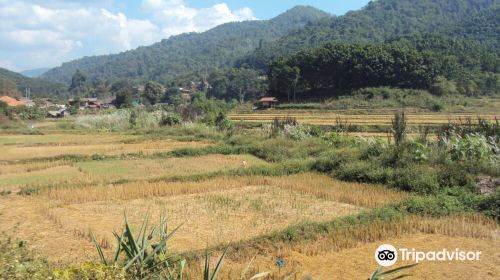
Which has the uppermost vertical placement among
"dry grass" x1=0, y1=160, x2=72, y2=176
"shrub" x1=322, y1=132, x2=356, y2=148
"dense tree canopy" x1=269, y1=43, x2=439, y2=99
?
"dense tree canopy" x1=269, y1=43, x2=439, y2=99

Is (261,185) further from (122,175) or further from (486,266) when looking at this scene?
(486,266)

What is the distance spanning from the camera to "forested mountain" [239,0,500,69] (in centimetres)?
10825

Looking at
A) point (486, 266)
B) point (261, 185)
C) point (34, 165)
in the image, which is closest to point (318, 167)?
point (261, 185)

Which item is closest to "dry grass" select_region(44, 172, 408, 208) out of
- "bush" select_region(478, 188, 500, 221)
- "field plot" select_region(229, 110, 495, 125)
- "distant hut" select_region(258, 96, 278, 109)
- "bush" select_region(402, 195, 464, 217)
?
"bush" select_region(402, 195, 464, 217)

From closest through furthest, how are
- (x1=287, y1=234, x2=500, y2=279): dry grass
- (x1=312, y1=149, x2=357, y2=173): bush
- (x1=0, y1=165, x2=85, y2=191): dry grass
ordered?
(x1=287, y1=234, x2=500, y2=279): dry grass → (x1=0, y1=165, x2=85, y2=191): dry grass → (x1=312, y1=149, x2=357, y2=173): bush

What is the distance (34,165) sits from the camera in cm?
1658

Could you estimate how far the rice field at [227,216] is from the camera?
6305 millimetres

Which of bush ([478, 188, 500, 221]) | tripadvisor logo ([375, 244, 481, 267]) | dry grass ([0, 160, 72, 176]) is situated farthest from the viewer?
dry grass ([0, 160, 72, 176])

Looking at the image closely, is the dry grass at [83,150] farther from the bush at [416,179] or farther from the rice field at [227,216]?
the bush at [416,179]

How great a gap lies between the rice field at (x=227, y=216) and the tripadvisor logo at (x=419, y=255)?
7.5 inches

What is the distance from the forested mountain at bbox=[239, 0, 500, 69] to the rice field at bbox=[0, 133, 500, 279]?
10082 centimetres

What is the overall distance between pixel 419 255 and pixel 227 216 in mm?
3905

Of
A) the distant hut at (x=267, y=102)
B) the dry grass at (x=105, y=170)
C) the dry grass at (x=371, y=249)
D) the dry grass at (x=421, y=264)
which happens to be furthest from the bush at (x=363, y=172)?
the distant hut at (x=267, y=102)

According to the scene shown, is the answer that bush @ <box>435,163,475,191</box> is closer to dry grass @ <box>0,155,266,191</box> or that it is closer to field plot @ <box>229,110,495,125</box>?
dry grass @ <box>0,155,266,191</box>
